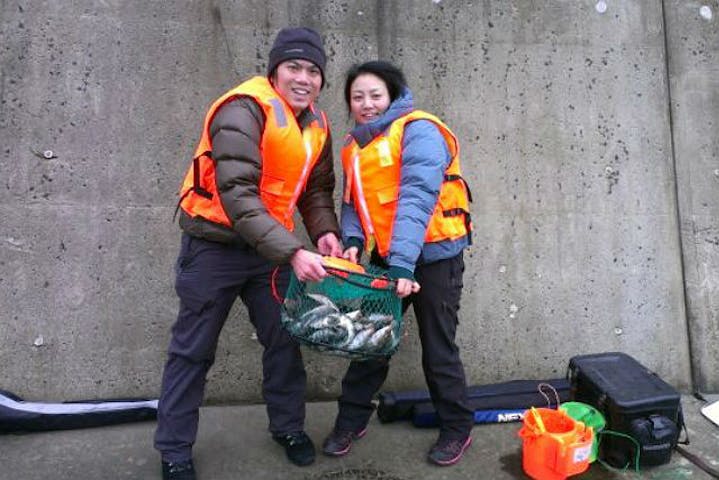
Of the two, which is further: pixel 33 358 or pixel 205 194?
pixel 33 358

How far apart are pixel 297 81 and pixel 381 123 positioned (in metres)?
0.44

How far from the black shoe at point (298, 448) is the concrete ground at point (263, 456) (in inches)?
1.7

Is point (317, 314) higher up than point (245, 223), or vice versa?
point (245, 223)

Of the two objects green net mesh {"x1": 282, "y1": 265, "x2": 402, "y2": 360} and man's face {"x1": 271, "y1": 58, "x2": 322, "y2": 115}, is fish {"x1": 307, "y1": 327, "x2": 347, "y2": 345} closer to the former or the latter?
green net mesh {"x1": 282, "y1": 265, "x2": 402, "y2": 360}

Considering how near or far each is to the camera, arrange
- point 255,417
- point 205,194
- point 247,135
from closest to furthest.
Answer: point 247,135 < point 205,194 < point 255,417

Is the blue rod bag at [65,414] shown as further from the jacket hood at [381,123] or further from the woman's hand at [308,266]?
the jacket hood at [381,123]

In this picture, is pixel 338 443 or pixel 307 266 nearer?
pixel 307 266

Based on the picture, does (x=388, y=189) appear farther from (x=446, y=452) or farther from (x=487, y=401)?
(x=487, y=401)

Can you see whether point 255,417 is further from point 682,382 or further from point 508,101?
point 682,382

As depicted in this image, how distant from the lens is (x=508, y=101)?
155 inches

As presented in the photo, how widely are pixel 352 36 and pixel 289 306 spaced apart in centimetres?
208

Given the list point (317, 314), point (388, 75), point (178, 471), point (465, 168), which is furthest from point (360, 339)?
point (465, 168)

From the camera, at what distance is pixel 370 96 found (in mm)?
2803

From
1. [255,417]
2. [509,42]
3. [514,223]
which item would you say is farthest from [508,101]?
[255,417]
